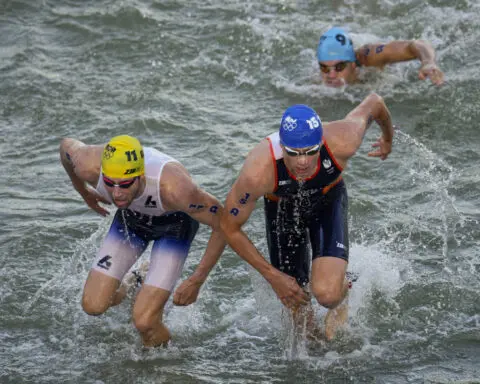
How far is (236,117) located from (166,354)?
5.40 m

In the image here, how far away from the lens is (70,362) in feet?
28.6

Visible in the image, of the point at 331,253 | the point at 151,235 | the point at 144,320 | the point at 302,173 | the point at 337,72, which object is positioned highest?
the point at 337,72

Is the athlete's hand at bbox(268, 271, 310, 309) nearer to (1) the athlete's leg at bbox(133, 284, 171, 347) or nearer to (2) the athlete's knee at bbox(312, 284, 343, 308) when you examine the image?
(2) the athlete's knee at bbox(312, 284, 343, 308)

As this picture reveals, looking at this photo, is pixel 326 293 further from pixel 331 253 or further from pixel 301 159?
pixel 301 159

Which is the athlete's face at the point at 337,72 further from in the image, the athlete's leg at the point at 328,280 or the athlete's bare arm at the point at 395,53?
the athlete's leg at the point at 328,280

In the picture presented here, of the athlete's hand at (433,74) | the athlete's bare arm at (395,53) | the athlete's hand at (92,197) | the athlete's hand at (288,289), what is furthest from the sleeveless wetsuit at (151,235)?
the athlete's bare arm at (395,53)

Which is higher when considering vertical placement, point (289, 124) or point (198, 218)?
point (289, 124)

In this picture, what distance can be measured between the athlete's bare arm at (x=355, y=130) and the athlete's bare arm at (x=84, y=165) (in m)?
2.05

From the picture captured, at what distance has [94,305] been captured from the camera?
855 centimetres

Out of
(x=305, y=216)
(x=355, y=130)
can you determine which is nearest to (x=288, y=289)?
(x=305, y=216)

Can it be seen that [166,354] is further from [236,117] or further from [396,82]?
[396,82]

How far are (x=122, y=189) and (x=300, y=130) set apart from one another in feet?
5.09

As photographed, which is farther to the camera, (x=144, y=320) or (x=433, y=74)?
(x=433, y=74)

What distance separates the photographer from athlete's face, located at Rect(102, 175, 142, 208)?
800 centimetres
